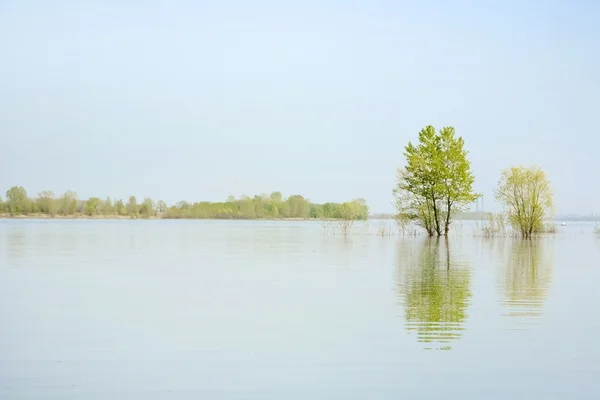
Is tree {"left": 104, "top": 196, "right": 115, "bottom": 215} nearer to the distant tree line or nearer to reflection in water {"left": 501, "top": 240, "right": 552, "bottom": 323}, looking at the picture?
the distant tree line

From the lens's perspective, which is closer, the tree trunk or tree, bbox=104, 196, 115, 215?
the tree trunk

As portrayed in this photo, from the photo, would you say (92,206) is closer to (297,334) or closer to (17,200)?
(17,200)

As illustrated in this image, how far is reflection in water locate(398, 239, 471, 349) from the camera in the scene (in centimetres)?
895

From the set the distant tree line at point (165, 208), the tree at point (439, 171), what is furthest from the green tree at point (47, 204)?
the tree at point (439, 171)

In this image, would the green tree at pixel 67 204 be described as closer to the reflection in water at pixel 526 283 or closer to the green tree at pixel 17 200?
the green tree at pixel 17 200

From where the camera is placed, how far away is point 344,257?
2206 centimetres

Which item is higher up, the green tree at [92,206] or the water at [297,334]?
the green tree at [92,206]

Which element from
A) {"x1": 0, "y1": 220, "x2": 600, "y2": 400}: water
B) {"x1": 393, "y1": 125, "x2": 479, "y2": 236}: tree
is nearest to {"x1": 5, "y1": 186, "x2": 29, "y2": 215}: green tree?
{"x1": 393, "y1": 125, "x2": 479, "y2": 236}: tree

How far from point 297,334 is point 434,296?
411 cm

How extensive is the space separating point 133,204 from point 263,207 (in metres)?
18.2

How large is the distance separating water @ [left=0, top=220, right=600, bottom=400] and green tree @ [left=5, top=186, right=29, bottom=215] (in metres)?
74.2

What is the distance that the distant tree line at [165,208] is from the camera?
86125mm

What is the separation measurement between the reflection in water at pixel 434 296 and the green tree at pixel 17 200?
7607 cm

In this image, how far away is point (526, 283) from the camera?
14.5 m
